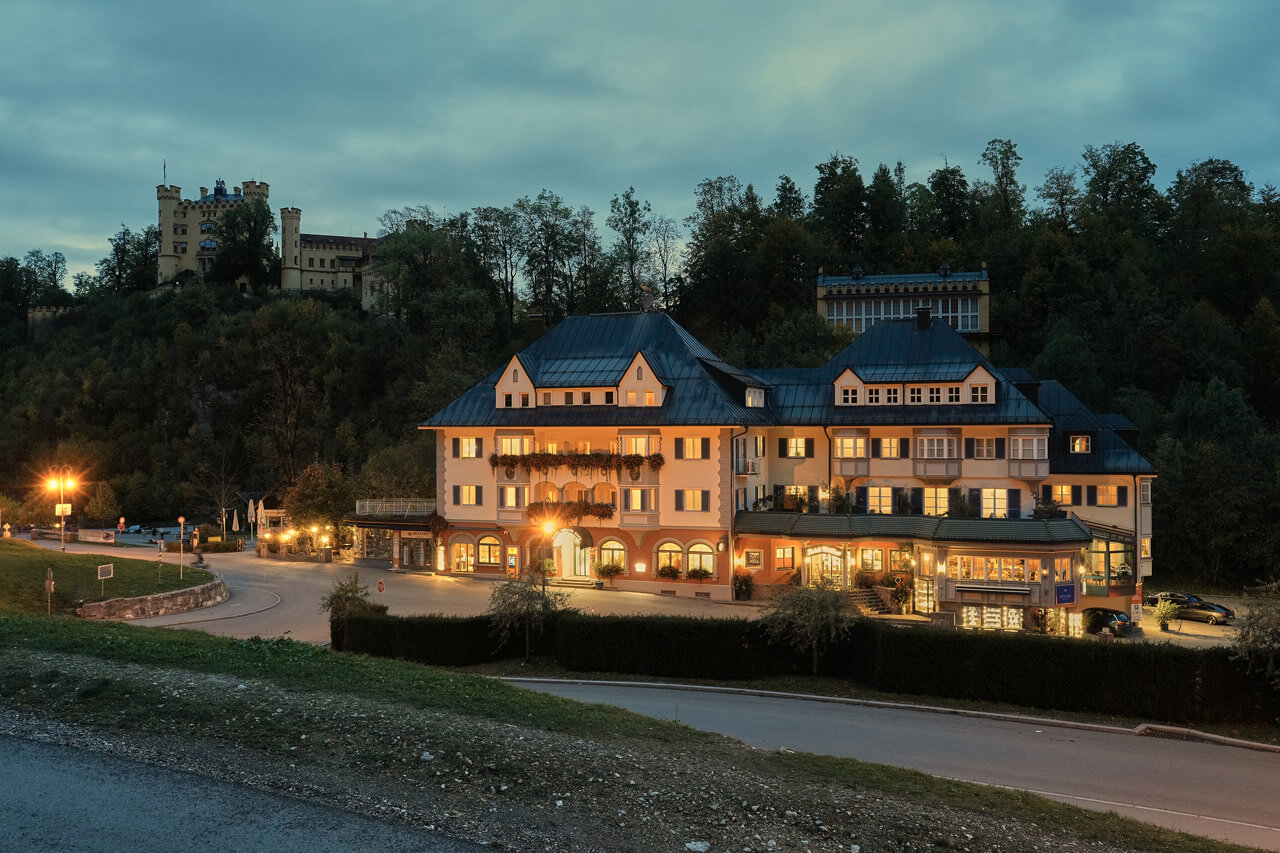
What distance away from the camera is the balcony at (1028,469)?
44.7 m

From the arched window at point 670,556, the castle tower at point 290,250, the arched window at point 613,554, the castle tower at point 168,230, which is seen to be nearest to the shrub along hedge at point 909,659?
the arched window at point 670,556

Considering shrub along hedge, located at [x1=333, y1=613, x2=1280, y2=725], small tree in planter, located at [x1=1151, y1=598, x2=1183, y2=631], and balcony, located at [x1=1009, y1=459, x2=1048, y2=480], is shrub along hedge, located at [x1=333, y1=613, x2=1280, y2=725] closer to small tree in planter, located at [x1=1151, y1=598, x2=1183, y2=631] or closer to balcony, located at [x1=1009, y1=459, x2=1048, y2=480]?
small tree in planter, located at [x1=1151, y1=598, x2=1183, y2=631]

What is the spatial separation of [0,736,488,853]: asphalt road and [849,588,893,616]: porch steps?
31.8 m

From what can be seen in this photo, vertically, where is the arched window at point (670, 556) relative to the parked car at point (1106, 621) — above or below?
above

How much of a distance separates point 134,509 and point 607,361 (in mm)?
59493

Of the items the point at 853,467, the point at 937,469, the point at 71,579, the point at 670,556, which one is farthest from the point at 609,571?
the point at 71,579

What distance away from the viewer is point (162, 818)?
13297mm

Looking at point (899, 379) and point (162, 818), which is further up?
point (899, 379)

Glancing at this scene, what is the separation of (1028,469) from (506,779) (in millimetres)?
35966

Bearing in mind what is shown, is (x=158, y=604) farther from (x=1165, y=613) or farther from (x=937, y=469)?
(x=1165, y=613)

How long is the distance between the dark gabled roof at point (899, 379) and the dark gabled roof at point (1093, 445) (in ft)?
9.31

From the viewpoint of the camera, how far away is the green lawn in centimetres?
3581

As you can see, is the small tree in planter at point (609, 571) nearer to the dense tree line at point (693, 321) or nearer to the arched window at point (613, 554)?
the arched window at point (613, 554)

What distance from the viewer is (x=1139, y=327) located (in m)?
68.7
